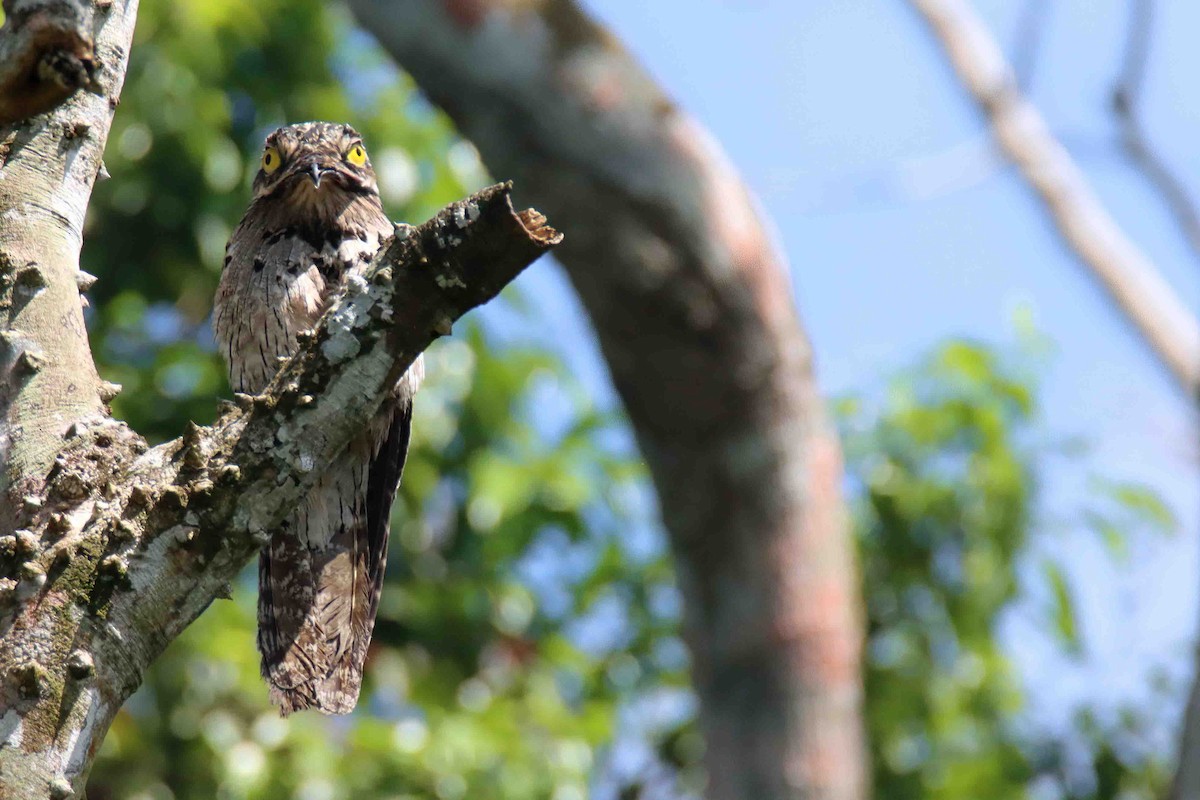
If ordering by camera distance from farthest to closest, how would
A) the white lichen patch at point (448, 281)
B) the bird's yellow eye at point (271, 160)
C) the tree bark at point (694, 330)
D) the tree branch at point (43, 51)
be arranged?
the tree bark at point (694, 330)
the bird's yellow eye at point (271, 160)
the white lichen patch at point (448, 281)
the tree branch at point (43, 51)

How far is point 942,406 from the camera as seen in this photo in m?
6.09

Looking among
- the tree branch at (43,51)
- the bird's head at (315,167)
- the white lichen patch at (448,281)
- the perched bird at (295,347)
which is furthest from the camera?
the bird's head at (315,167)

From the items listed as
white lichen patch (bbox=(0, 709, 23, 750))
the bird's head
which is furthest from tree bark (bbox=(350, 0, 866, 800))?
white lichen patch (bbox=(0, 709, 23, 750))

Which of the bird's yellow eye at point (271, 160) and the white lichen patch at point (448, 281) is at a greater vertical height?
the bird's yellow eye at point (271, 160)

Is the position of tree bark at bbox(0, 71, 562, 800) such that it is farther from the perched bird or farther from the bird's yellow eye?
the bird's yellow eye

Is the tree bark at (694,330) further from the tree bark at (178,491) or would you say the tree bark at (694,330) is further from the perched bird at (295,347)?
the tree bark at (178,491)

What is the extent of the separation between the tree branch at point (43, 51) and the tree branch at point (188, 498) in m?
0.47

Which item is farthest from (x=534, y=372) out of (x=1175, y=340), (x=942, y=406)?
(x=1175, y=340)

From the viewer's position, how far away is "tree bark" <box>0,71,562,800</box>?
73.7 inches

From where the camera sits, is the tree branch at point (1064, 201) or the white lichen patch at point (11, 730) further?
the tree branch at point (1064, 201)

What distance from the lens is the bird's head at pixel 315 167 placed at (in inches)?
140

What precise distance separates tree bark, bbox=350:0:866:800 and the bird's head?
1.46 metres

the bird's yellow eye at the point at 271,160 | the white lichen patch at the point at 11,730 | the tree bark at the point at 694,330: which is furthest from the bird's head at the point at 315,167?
the white lichen patch at the point at 11,730

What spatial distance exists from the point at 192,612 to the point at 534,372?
4305 millimetres
